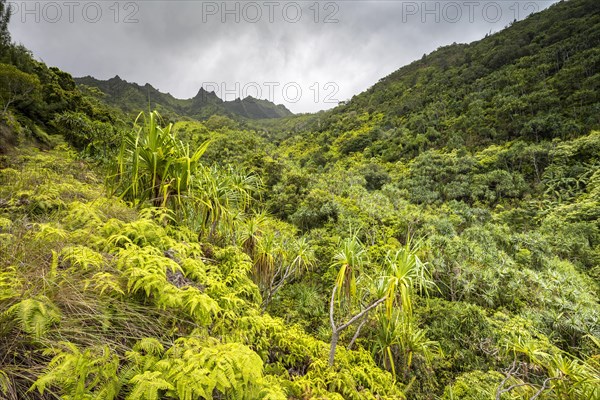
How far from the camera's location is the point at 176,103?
212 feet

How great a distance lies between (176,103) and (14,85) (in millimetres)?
59747

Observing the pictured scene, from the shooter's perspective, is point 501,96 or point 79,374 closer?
point 79,374

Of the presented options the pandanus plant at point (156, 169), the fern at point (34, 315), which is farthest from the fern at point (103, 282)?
the pandanus plant at point (156, 169)

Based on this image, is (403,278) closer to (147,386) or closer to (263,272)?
(263,272)

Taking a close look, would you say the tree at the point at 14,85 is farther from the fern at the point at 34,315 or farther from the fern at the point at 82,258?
the fern at the point at 34,315

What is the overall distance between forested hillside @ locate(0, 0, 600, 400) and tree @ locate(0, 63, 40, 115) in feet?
0.28

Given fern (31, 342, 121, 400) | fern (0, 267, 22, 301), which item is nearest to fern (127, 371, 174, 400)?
fern (31, 342, 121, 400)

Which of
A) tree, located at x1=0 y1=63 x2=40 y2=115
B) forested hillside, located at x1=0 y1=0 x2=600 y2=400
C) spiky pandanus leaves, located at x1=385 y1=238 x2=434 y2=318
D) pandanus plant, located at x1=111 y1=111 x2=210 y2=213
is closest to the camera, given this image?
forested hillside, located at x1=0 y1=0 x2=600 y2=400

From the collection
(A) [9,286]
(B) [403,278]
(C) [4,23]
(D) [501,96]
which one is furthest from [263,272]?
(D) [501,96]

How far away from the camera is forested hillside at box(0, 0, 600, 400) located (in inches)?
53.4

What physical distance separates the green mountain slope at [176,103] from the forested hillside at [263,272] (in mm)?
17508

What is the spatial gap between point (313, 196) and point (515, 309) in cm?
730

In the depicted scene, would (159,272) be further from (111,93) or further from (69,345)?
(111,93)

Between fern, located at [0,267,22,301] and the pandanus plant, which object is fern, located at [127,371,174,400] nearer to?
fern, located at [0,267,22,301]
